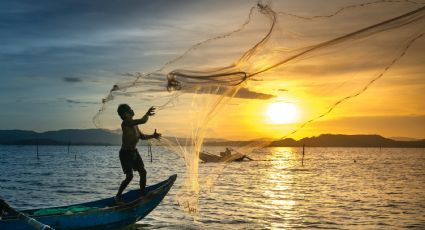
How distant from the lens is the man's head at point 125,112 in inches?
601

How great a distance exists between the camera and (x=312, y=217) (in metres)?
26.2

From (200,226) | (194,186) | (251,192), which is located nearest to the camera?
(194,186)

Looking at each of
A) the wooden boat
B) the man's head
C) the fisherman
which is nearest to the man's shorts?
the fisherman

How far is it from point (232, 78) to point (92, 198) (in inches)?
982

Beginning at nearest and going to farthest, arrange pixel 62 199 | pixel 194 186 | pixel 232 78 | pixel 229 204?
pixel 232 78
pixel 194 186
pixel 229 204
pixel 62 199

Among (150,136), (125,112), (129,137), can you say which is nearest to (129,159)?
(129,137)

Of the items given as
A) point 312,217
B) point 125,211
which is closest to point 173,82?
point 125,211

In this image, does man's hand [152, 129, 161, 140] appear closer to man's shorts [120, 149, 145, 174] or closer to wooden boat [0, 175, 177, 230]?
man's shorts [120, 149, 145, 174]

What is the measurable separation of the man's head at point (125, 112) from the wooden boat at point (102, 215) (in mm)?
3062

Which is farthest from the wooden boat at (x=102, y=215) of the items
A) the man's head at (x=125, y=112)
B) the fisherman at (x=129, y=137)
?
the man's head at (x=125, y=112)

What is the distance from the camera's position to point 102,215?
16.2m

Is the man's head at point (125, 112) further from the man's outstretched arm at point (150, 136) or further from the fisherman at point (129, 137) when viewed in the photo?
the man's outstretched arm at point (150, 136)

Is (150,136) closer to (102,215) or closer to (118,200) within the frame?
(118,200)

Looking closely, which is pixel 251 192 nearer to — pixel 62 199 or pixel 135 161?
pixel 62 199
